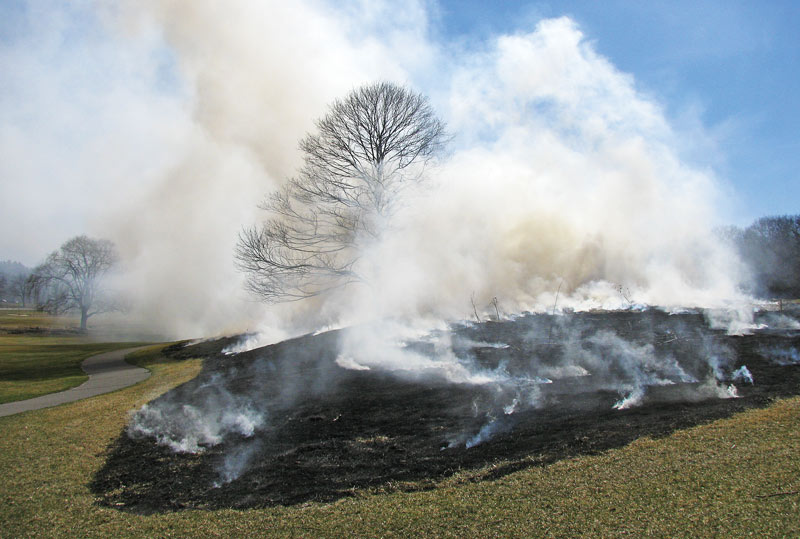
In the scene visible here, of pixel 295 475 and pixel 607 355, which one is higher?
pixel 607 355

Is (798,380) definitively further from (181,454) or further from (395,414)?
(181,454)

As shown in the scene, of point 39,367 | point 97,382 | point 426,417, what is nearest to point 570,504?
point 426,417

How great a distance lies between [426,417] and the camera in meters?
7.58

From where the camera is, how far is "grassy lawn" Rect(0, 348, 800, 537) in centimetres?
384

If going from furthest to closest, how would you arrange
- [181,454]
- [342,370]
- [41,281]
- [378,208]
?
[41,281] < [378,208] < [342,370] < [181,454]

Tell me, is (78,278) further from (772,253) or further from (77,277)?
(772,253)

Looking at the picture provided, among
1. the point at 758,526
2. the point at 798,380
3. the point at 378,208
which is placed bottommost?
the point at 758,526

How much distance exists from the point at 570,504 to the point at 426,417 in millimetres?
3575

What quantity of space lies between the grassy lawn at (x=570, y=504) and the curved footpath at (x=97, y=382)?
6.48 m

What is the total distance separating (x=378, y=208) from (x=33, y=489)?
13483 mm

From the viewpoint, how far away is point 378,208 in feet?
58.0

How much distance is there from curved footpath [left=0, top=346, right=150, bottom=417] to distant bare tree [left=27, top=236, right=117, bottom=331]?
25168mm

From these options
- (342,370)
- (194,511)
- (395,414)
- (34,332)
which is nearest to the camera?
(194,511)

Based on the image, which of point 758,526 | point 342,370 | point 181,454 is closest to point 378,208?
point 342,370
